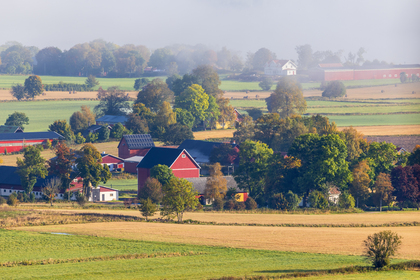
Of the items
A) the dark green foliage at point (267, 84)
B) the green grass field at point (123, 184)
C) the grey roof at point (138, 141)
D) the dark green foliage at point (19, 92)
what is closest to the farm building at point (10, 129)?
the grey roof at point (138, 141)

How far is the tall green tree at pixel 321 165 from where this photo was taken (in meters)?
68.4

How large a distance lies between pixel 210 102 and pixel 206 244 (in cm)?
8947

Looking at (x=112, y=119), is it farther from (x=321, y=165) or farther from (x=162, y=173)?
(x=321, y=165)

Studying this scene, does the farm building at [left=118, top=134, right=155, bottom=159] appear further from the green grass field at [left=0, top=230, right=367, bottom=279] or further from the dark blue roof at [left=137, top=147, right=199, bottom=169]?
the green grass field at [left=0, top=230, right=367, bottom=279]

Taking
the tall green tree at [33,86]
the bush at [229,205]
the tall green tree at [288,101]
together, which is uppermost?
the tall green tree at [33,86]

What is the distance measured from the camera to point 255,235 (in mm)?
46781

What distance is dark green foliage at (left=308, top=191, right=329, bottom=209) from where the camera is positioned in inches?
2630

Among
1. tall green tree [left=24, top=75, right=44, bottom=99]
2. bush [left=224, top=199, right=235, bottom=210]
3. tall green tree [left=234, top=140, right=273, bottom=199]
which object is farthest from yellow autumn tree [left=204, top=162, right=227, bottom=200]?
tall green tree [left=24, top=75, right=44, bottom=99]

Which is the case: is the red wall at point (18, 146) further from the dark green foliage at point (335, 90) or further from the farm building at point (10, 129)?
the dark green foliage at point (335, 90)

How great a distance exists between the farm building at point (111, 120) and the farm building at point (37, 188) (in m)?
50.1

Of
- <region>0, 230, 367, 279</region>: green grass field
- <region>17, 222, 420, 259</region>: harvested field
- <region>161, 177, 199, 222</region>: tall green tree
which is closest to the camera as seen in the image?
<region>0, 230, 367, 279</region>: green grass field

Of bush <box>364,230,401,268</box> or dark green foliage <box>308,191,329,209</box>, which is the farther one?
dark green foliage <box>308,191,329,209</box>

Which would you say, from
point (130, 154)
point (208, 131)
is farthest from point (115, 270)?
point (208, 131)

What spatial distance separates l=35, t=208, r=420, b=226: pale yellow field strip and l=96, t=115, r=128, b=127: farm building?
68.2 metres
